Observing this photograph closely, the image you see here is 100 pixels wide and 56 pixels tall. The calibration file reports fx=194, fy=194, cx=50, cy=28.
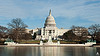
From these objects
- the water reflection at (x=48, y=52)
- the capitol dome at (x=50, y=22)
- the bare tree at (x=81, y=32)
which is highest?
the capitol dome at (x=50, y=22)

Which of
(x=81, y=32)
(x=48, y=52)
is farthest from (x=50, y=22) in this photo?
(x=48, y=52)

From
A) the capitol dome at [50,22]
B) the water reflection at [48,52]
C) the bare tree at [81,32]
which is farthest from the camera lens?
the capitol dome at [50,22]

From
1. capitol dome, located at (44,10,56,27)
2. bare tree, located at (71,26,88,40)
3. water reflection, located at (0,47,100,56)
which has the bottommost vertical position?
water reflection, located at (0,47,100,56)

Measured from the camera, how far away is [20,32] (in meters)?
64.7

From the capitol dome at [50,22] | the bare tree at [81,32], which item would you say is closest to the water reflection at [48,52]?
the bare tree at [81,32]

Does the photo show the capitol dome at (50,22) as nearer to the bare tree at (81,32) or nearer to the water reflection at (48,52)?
the bare tree at (81,32)

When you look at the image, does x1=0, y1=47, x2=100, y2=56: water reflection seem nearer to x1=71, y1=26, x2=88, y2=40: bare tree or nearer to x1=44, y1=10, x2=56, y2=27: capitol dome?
x1=71, y1=26, x2=88, y2=40: bare tree

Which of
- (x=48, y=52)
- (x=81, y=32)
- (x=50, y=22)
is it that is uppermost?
(x=50, y=22)

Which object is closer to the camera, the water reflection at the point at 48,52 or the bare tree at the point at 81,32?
the water reflection at the point at 48,52

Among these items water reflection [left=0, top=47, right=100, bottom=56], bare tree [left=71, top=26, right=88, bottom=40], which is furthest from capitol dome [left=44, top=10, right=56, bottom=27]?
water reflection [left=0, top=47, right=100, bottom=56]

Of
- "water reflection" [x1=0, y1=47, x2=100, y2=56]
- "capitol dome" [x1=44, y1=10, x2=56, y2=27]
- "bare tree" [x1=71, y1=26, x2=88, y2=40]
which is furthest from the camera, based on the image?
"capitol dome" [x1=44, y1=10, x2=56, y2=27]

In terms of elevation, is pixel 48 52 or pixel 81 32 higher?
pixel 81 32

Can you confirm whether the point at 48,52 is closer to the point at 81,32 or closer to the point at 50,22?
the point at 81,32

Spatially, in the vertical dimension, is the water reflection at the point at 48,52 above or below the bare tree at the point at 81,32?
below
